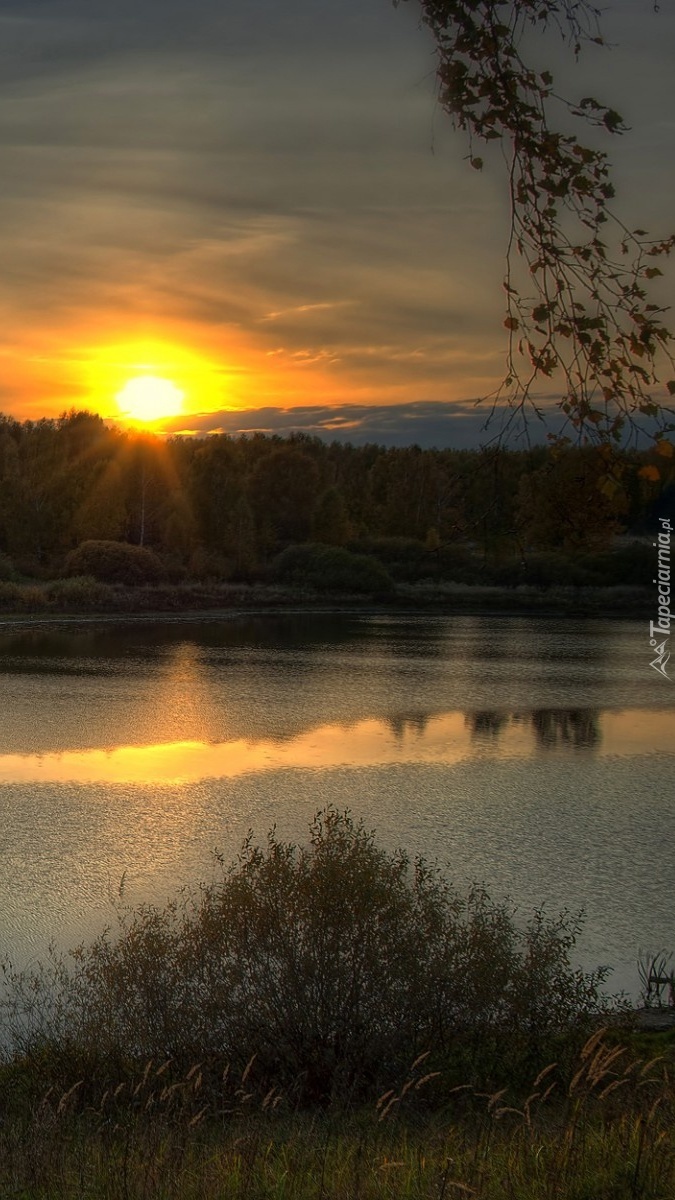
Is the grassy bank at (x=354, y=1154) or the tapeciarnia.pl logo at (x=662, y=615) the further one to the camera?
the tapeciarnia.pl logo at (x=662, y=615)

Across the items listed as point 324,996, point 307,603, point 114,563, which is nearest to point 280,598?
point 307,603

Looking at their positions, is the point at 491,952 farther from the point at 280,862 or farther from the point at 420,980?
the point at 280,862

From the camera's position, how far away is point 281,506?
8369cm

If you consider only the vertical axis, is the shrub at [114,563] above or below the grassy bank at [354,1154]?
above

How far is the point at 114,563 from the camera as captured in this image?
64875 millimetres

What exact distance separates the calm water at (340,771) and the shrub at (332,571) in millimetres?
28723

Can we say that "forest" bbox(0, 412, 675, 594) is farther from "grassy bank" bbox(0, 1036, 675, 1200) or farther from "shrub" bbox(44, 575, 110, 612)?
"grassy bank" bbox(0, 1036, 675, 1200)

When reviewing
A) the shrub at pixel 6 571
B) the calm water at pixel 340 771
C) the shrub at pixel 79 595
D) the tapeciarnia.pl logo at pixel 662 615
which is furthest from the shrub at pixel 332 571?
the calm water at pixel 340 771

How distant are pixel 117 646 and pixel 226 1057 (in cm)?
3641

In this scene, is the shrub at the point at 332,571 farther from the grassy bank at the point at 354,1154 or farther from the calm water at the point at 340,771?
the grassy bank at the point at 354,1154

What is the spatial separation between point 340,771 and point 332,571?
166ft

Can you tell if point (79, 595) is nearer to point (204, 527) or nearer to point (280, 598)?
point (280, 598)

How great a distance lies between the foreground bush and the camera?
7.82 metres

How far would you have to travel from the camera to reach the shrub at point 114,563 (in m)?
64.4
